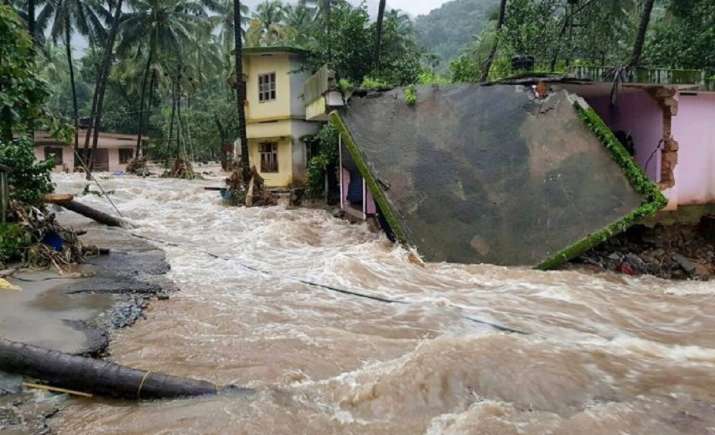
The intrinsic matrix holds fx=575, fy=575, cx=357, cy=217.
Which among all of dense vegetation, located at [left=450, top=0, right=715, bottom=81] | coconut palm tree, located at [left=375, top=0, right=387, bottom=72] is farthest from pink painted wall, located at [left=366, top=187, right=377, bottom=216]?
coconut palm tree, located at [left=375, top=0, right=387, bottom=72]

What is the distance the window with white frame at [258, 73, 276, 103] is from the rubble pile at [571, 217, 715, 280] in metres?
16.3

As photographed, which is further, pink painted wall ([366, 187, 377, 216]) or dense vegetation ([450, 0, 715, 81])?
dense vegetation ([450, 0, 715, 81])

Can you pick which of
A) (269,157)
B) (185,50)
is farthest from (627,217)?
(185,50)

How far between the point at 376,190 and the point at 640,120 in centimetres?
534

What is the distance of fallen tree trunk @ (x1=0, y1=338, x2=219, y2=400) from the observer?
4.64 metres

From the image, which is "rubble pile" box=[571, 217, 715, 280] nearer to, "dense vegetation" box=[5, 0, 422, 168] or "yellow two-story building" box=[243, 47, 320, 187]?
"dense vegetation" box=[5, 0, 422, 168]

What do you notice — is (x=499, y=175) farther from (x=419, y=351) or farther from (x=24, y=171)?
(x=24, y=171)

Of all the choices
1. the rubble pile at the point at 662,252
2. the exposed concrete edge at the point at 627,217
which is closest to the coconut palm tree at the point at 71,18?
the exposed concrete edge at the point at 627,217

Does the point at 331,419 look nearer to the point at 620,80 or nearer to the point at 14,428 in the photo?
the point at 14,428

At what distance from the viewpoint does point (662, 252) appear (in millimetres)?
9969

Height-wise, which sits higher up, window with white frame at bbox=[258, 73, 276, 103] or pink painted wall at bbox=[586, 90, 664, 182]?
window with white frame at bbox=[258, 73, 276, 103]

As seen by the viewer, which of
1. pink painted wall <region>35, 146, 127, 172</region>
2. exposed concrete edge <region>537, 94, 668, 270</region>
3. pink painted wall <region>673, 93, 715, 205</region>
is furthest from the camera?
pink painted wall <region>35, 146, 127, 172</region>

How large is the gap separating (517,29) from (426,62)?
7.80 m

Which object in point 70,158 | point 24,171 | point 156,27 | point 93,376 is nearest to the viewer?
point 93,376
